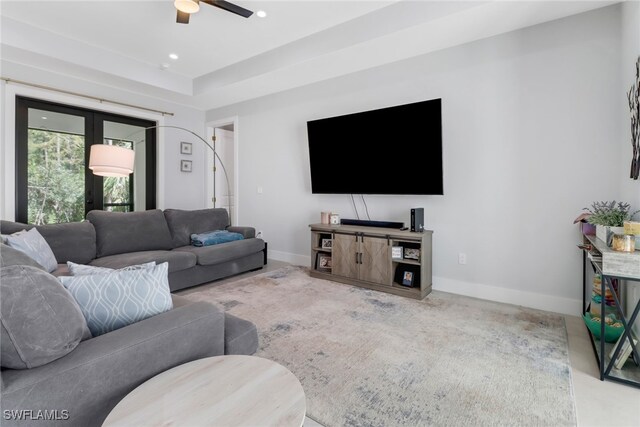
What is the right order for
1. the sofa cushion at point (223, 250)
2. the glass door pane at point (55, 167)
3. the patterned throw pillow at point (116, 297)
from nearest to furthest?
the patterned throw pillow at point (116, 297) → the sofa cushion at point (223, 250) → the glass door pane at point (55, 167)

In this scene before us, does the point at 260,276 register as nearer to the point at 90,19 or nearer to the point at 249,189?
the point at 249,189

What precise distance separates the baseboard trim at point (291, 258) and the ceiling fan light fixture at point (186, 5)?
3.24m

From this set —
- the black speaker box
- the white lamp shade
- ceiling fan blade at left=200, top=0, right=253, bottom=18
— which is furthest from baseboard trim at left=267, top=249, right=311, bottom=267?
ceiling fan blade at left=200, top=0, right=253, bottom=18

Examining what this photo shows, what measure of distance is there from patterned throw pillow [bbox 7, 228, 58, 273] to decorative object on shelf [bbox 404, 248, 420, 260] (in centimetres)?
323

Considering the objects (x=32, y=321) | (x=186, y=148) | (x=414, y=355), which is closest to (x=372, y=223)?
(x=414, y=355)

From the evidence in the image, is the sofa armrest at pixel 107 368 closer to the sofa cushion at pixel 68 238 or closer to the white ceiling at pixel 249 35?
the sofa cushion at pixel 68 238

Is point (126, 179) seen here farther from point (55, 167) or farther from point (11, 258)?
point (11, 258)

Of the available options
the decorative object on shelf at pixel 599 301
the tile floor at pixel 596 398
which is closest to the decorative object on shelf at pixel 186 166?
the tile floor at pixel 596 398

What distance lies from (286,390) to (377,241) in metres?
2.55

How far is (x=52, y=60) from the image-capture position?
12.0ft

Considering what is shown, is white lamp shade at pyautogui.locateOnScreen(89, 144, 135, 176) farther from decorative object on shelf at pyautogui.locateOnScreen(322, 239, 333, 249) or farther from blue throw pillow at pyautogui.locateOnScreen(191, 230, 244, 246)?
decorative object on shelf at pyautogui.locateOnScreen(322, 239, 333, 249)

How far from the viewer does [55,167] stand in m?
4.37

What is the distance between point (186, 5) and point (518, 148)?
323 cm

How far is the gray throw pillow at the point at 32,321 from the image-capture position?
2.97 feet
